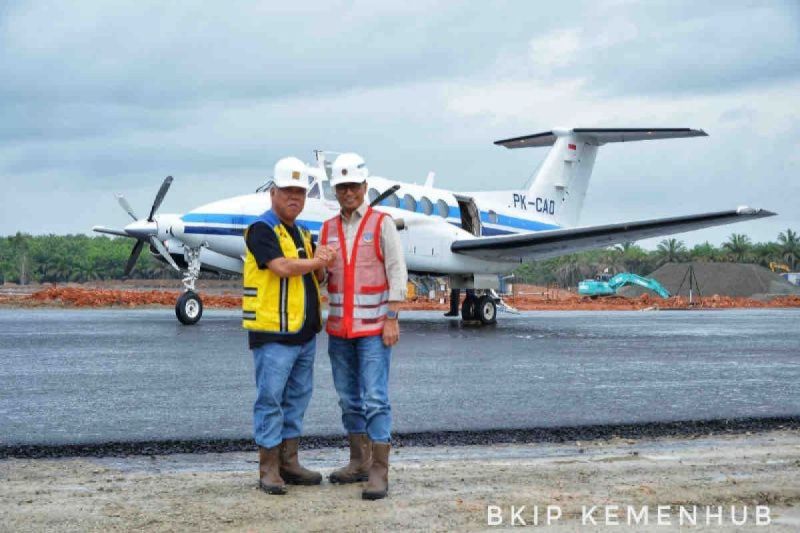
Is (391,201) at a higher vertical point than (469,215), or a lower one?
higher

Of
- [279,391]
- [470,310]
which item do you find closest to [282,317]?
[279,391]

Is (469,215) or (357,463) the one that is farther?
(469,215)

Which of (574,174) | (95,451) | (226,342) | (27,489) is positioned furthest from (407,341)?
(574,174)

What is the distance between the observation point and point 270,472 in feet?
17.4

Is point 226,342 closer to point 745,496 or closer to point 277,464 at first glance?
point 277,464

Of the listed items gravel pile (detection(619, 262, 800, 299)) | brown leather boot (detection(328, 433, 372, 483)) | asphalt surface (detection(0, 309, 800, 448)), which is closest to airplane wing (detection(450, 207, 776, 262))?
asphalt surface (detection(0, 309, 800, 448))

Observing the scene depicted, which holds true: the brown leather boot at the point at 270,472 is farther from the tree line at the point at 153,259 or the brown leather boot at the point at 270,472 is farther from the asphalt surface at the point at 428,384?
the tree line at the point at 153,259

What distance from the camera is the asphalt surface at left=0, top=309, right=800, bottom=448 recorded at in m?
7.70

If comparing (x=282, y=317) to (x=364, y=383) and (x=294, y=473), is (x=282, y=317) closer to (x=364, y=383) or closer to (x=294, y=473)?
(x=364, y=383)

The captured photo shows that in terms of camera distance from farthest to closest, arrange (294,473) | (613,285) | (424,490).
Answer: (613,285)
(294,473)
(424,490)

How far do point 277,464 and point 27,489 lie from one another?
1.45 metres

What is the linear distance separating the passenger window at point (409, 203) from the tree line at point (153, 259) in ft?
205

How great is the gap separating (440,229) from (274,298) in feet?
53.2

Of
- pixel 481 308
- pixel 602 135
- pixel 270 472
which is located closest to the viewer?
pixel 270 472
